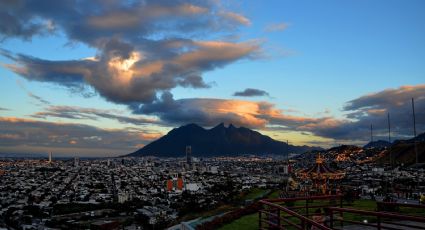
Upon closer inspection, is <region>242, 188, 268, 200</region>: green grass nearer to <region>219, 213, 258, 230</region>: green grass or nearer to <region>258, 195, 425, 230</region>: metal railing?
<region>219, 213, 258, 230</region>: green grass

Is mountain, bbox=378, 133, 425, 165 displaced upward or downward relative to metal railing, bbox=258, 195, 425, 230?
upward

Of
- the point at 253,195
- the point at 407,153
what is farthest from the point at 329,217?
the point at 407,153

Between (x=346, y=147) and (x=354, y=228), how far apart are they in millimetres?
141727

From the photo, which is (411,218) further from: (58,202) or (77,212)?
(58,202)

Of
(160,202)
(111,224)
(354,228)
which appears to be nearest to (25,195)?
(160,202)

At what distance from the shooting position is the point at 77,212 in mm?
50250

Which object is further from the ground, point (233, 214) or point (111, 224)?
point (233, 214)

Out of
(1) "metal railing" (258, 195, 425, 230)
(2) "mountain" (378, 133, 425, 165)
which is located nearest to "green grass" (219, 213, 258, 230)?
(1) "metal railing" (258, 195, 425, 230)

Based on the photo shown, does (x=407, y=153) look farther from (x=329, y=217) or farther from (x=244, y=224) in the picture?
(x=329, y=217)

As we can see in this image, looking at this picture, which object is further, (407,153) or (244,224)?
(407,153)

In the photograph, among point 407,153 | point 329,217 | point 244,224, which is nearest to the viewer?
point 329,217

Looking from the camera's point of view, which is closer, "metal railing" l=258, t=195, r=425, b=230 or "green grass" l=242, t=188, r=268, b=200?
"metal railing" l=258, t=195, r=425, b=230

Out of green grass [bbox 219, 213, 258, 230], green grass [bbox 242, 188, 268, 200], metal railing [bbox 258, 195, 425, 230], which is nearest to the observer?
metal railing [bbox 258, 195, 425, 230]

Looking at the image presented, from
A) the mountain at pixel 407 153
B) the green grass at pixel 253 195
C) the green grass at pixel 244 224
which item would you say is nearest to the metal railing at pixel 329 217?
the green grass at pixel 244 224
